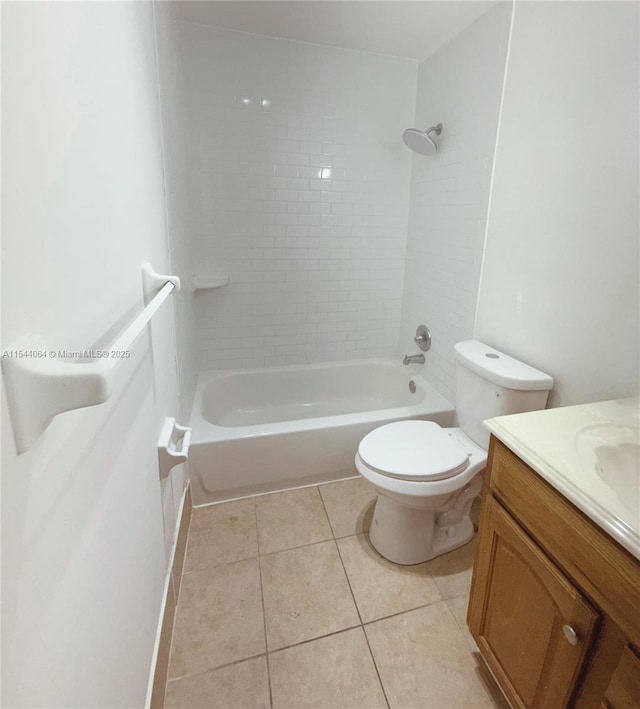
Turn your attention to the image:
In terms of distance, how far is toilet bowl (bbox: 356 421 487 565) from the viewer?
140 cm

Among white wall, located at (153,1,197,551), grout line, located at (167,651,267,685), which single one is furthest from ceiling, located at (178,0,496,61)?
grout line, located at (167,651,267,685)

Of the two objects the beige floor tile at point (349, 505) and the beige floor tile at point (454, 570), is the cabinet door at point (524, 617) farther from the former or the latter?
the beige floor tile at point (349, 505)

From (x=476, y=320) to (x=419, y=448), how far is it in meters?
0.72

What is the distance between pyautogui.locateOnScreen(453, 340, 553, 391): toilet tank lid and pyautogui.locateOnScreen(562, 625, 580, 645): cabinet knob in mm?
763

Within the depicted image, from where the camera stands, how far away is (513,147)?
1544mm

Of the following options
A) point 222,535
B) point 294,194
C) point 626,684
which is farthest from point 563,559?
point 294,194

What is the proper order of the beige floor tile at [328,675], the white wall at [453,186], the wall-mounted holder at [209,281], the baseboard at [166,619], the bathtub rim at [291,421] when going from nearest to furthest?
the baseboard at [166,619] < the beige floor tile at [328,675] < the white wall at [453,186] < the bathtub rim at [291,421] < the wall-mounted holder at [209,281]

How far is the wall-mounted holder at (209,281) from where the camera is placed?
7.18 ft

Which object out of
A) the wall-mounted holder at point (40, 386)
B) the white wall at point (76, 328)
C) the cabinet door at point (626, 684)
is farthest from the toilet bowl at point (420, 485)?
the wall-mounted holder at point (40, 386)

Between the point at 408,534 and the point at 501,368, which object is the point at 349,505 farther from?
the point at 501,368

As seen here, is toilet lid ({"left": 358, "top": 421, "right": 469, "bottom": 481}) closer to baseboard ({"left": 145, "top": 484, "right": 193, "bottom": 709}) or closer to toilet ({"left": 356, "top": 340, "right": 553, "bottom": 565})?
toilet ({"left": 356, "top": 340, "right": 553, "bottom": 565})

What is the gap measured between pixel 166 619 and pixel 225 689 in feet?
0.88

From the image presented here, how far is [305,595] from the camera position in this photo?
1427mm

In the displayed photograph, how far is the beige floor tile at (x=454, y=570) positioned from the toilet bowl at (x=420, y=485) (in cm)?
3
